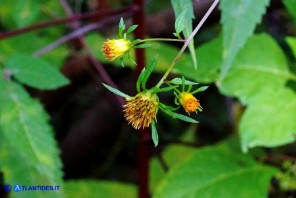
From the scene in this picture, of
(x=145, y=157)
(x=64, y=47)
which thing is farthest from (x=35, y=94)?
(x=145, y=157)

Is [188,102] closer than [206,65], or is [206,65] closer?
[188,102]

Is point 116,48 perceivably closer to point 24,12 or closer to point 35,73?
point 35,73

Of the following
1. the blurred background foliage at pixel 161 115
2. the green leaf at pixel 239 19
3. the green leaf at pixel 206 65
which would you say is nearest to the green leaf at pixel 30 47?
the blurred background foliage at pixel 161 115

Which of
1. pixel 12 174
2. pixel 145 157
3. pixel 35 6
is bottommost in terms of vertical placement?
pixel 145 157

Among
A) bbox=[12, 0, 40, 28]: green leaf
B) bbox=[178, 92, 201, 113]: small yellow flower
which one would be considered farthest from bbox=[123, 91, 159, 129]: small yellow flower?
bbox=[12, 0, 40, 28]: green leaf

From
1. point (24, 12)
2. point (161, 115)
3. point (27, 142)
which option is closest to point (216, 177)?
point (27, 142)

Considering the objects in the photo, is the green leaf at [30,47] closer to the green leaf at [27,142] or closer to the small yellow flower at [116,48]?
the green leaf at [27,142]

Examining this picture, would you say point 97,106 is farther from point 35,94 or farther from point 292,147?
point 292,147
